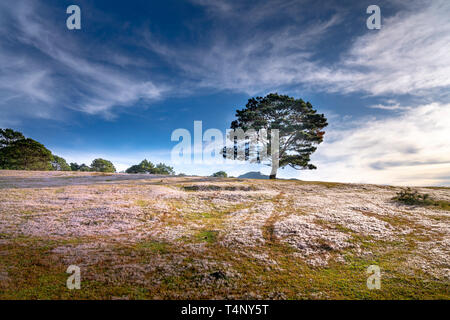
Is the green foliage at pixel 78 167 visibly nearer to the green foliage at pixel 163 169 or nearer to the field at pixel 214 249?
the green foliage at pixel 163 169

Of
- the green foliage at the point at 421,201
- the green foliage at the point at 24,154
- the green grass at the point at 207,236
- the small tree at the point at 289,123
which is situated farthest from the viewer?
the green foliage at the point at 24,154

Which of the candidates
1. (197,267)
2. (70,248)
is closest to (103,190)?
(70,248)

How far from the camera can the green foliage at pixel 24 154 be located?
232 feet

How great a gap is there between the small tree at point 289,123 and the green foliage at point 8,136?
310 feet

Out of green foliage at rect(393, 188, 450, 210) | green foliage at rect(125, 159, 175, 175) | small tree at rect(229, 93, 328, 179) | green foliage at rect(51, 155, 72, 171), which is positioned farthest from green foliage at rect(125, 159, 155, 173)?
green foliage at rect(393, 188, 450, 210)

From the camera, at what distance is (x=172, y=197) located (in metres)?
27.5

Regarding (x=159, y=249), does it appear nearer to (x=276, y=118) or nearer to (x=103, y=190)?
(x=103, y=190)

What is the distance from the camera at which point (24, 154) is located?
241ft

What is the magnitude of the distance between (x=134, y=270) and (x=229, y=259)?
554cm

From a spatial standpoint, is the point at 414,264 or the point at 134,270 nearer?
the point at 134,270

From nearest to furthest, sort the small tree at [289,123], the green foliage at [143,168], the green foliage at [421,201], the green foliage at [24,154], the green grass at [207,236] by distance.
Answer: the green grass at [207,236] → the green foliage at [421,201] → the small tree at [289,123] → the green foliage at [24,154] → the green foliage at [143,168]

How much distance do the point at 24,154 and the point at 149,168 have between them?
59.6 m

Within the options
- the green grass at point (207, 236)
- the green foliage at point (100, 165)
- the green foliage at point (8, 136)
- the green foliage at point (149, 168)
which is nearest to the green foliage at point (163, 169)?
the green foliage at point (149, 168)
